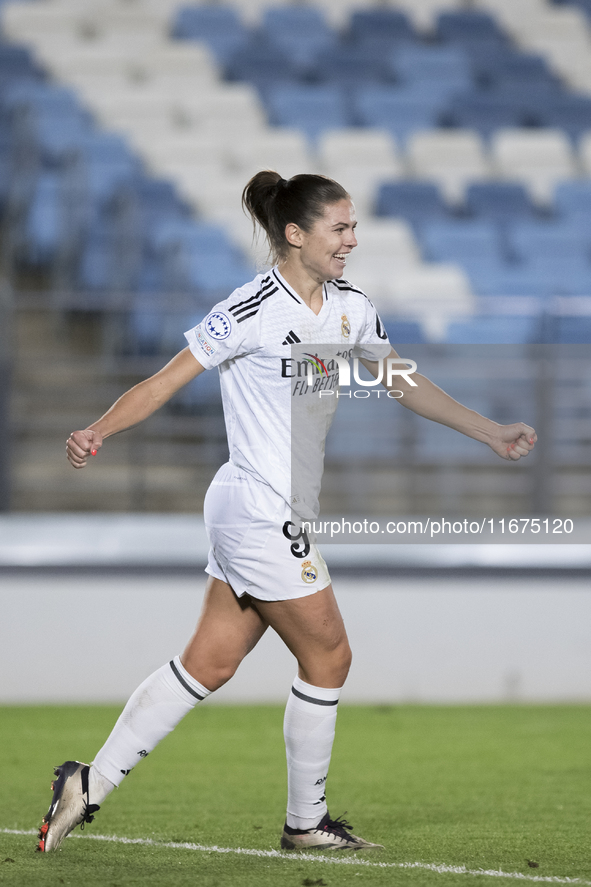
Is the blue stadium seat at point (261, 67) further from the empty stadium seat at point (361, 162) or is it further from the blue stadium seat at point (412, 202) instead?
the blue stadium seat at point (412, 202)

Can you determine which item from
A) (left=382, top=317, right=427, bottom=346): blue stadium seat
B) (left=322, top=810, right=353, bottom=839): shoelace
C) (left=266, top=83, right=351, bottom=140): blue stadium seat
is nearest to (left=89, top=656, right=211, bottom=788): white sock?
(left=322, top=810, right=353, bottom=839): shoelace

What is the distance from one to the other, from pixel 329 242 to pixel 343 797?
176 centimetres

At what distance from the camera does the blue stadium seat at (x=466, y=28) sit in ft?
37.2

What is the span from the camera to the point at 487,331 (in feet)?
23.6

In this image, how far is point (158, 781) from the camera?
3818 millimetres

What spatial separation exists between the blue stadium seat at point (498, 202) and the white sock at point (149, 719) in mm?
7466

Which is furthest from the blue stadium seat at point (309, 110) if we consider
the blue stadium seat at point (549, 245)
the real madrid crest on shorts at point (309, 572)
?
the real madrid crest on shorts at point (309, 572)

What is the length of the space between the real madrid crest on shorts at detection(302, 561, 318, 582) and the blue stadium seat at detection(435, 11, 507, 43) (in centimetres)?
967

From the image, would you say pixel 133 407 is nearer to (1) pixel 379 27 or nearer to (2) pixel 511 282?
(2) pixel 511 282

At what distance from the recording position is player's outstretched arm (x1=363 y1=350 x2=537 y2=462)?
2832 millimetres

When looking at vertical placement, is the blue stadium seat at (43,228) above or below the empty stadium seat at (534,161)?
below

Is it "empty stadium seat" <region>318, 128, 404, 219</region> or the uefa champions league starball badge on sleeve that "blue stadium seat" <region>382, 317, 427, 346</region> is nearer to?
"empty stadium seat" <region>318, 128, 404, 219</region>

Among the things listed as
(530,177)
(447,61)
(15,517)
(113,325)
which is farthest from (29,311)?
(447,61)

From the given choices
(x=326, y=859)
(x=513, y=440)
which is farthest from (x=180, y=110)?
(x=326, y=859)
